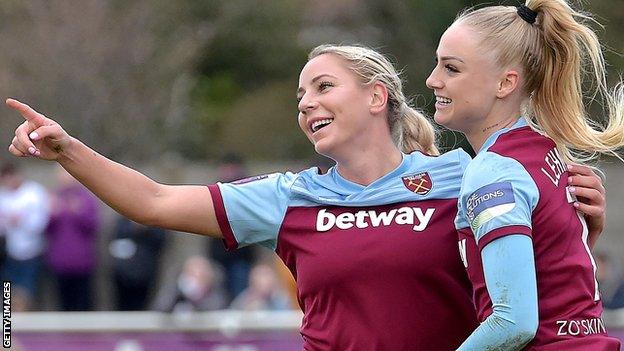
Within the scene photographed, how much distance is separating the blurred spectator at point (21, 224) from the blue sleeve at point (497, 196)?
8976 millimetres

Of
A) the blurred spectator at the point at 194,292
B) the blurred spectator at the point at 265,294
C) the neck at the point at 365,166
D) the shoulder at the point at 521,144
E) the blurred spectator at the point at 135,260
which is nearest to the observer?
the shoulder at the point at 521,144

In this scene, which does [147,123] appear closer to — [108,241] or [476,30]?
[108,241]

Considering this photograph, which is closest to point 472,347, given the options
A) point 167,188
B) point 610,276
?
point 167,188

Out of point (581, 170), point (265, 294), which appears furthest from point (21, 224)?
point (581, 170)

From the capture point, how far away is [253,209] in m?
4.58

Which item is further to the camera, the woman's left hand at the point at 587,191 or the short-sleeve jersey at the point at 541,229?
the woman's left hand at the point at 587,191

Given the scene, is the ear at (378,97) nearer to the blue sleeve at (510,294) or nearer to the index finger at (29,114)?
the blue sleeve at (510,294)

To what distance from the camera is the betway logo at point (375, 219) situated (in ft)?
14.7

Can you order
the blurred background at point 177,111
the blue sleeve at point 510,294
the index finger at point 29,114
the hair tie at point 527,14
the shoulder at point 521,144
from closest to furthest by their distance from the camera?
the blue sleeve at point 510,294 < the shoulder at point 521,144 < the index finger at point 29,114 < the hair tie at point 527,14 < the blurred background at point 177,111

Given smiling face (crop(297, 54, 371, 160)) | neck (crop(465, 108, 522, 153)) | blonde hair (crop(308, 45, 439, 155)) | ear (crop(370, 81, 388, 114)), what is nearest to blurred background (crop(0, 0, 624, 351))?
blonde hair (crop(308, 45, 439, 155))

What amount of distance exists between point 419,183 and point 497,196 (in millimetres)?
727

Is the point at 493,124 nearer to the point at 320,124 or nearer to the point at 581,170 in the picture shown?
the point at 581,170

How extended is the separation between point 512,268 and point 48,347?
258 inches

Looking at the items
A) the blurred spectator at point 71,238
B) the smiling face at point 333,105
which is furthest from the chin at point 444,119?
the blurred spectator at point 71,238
